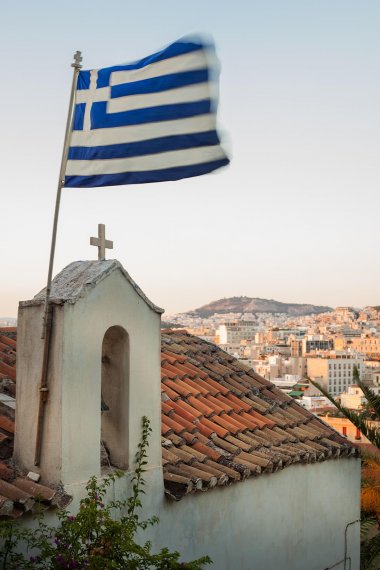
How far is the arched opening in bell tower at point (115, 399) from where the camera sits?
5602 millimetres

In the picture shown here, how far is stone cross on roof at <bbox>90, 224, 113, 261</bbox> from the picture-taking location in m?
5.64

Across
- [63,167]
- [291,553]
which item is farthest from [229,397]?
[63,167]

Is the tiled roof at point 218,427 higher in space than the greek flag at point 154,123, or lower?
lower

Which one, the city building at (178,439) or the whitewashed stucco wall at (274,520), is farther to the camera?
the whitewashed stucco wall at (274,520)

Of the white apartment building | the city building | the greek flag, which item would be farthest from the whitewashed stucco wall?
the white apartment building

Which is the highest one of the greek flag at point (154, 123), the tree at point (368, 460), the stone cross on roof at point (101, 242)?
the greek flag at point (154, 123)

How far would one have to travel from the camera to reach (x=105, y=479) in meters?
5.16

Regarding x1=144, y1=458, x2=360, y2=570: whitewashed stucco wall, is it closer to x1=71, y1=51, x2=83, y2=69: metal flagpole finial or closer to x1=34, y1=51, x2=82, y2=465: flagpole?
x1=34, y1=51, x2=82, y2=465: flagpole

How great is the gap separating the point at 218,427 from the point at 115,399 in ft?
6.23

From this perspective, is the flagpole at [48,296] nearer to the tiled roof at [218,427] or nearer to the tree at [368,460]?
the tiled roof at [218,427]

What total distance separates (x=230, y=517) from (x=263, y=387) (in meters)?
2.67

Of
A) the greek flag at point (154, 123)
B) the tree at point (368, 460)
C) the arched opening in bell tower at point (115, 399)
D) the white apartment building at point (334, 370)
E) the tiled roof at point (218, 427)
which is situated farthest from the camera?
the white apartment building at point (334, 370)

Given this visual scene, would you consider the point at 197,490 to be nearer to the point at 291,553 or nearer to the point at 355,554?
the point at 291,553

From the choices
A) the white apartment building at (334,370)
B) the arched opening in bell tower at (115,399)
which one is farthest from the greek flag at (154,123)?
the white apartment building at (334,370)
